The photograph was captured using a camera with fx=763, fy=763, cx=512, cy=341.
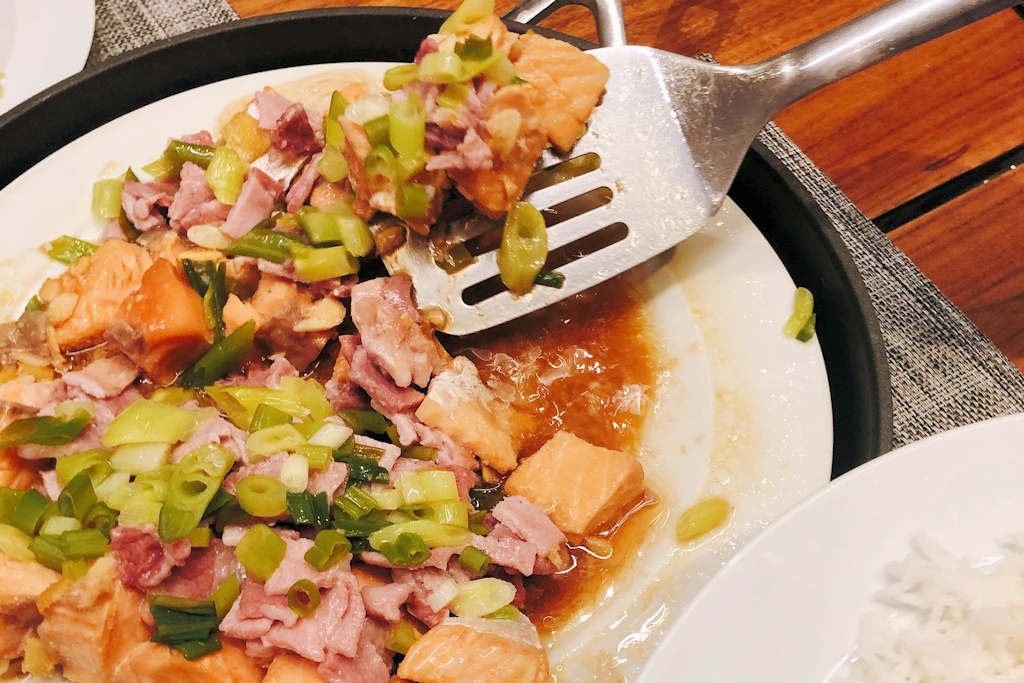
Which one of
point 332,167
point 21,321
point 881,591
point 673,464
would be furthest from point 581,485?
point 21,321

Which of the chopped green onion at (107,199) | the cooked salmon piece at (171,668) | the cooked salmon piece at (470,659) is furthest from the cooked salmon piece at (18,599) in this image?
the chopped green onion at (107,199)

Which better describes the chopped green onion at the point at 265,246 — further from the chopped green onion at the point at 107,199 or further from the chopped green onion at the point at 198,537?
the chopped green onion at the point at 198,537

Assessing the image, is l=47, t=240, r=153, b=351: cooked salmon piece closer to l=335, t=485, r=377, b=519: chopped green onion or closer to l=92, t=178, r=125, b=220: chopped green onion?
l=92, t=178, r=125, b=220: chopped green onion

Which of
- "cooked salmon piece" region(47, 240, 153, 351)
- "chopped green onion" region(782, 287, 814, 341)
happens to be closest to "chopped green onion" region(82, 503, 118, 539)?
"cooked salmon piece" region(47, 240, 153, 351)

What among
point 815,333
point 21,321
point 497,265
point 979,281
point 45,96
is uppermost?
point 45,96

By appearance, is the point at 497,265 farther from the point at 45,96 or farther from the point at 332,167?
the point at 45,96
